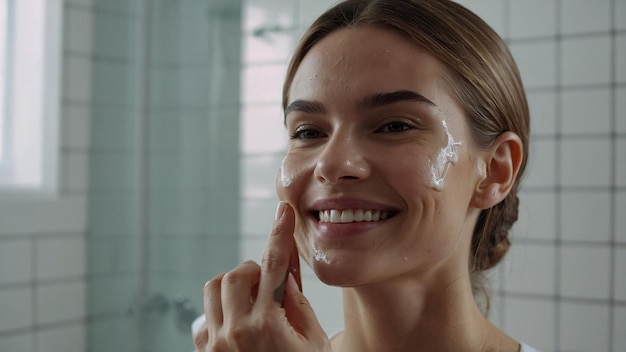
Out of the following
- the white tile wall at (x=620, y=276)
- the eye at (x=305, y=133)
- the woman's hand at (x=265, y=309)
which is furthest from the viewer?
the white tile wall at (x=620, y=276)

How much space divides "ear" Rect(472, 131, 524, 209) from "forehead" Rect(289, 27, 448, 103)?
0.12 m

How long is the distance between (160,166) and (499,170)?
1.26 meters

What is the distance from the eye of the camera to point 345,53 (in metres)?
0.82

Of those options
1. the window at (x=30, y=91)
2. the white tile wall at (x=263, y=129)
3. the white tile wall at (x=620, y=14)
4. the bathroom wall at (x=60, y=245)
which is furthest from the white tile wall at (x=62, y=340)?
the white tile wall at (x=620, y=14)

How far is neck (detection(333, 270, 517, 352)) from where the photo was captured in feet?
2.84

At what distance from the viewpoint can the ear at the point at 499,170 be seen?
2.85 feet

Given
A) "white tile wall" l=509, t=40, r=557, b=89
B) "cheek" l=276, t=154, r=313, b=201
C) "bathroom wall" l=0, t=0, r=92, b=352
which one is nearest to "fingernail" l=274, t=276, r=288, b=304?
"cheek" l=276, t=154, r=313, b=201

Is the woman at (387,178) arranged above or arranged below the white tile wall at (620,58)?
below

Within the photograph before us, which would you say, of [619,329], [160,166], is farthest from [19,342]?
[619,329]

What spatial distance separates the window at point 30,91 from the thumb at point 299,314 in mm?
1403

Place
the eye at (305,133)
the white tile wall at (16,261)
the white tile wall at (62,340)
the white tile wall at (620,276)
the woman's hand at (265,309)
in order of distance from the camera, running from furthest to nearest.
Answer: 1. the white tile wall at (62,340)
2. the white tile wall at (16,261)
3. the white tile wall at (620,276)
4. the eye at (305,133)
5. the woman's hand at (265,309)

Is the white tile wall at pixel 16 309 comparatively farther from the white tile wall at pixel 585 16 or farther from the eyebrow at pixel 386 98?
the white tile wall at pixel 585 16

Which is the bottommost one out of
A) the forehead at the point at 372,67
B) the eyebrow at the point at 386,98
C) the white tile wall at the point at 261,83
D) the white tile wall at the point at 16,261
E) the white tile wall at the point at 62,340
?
the white tile wall at the point at 62,340

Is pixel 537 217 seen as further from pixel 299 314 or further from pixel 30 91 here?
pixel 30 91
